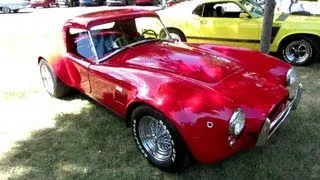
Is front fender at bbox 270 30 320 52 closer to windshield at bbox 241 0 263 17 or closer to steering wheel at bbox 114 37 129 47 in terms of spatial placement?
windshield at bbox 241 0 263 17

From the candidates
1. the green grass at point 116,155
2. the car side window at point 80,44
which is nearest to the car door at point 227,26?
the green grass at point 116,155

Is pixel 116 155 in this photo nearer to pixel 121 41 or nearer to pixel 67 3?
pixel 121 41

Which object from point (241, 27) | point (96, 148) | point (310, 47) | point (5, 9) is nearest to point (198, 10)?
point (241, 27)

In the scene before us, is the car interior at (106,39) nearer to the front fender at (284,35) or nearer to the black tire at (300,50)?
the front fender at (284,35)

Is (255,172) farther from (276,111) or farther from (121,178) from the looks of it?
(121,178)

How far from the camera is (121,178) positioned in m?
3.42

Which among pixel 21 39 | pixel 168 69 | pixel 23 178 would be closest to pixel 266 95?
pixel 168 69

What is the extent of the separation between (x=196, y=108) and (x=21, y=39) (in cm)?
966

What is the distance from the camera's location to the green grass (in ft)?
11.2

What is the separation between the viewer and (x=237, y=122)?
2.89 meters

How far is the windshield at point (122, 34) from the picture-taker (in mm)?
4203

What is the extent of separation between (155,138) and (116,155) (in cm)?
59

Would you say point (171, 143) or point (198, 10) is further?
point (198, 10)

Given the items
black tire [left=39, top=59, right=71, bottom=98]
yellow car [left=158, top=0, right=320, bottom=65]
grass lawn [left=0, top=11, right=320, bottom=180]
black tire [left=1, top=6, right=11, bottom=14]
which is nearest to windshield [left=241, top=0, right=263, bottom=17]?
yellow car [left=158, top=0, right=320, bottom=65]
